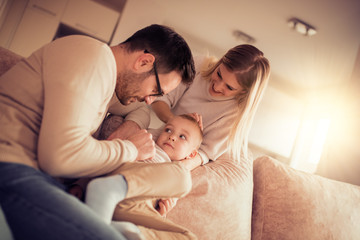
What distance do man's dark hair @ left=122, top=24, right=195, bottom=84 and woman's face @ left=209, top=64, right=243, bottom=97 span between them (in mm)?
599

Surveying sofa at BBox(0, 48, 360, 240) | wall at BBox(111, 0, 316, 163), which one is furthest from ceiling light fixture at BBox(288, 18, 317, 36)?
sofa at BBox(0, 48, 360, 240)

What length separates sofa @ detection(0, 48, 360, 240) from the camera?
1327mm

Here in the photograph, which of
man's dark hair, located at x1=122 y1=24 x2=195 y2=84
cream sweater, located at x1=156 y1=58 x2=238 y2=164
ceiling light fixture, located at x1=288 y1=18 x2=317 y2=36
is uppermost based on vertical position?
ceiling light fixture, located at x1=288 y1=18 x2=317 y2=36

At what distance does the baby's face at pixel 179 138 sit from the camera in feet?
4.59

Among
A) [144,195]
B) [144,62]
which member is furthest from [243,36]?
[144,195]

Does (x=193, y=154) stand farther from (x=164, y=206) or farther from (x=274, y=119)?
(x=274, y=119)

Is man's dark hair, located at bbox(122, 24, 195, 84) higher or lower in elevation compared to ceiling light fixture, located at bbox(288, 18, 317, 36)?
lower

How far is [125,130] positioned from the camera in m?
1.22

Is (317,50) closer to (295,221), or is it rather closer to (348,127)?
(348,127)

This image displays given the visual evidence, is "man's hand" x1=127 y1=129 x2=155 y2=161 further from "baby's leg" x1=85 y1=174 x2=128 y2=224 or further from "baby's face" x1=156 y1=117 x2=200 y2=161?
"baby's face" x1=156 y1=117 x2=200 y2=161

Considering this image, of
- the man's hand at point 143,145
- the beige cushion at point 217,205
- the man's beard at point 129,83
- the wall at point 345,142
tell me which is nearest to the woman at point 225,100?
the beige cushion at point 217,205

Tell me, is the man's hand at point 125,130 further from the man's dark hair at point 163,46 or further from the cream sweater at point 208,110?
the cream sweater at point 208,110

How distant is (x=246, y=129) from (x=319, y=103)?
166 inches

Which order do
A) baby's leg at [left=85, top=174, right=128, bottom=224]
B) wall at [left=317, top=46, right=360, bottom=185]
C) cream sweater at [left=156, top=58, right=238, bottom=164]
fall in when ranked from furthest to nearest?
wall at [left=317, top=46, right=360, bottom=185] → cream sweater at [left=156, top=58, right=238, bottom=164] → baby's leg at [left=85, top=174, right=128, bottom=224]
